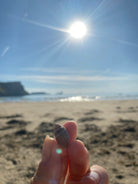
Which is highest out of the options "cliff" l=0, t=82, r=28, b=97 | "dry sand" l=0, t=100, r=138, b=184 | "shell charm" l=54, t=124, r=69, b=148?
"cliff" l=0, t=82, r=28, b=97

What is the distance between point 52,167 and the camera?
89cm

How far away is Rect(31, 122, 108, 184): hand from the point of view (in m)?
0.89

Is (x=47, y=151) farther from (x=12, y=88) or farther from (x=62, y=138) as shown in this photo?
(x=12, y=88)

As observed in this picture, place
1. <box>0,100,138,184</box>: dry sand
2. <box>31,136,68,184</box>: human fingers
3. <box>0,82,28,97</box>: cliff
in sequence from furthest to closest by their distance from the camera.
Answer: <box>0,82,28,97</box>: cliff, <box>0,100,138,184</box>: dry sand, <box>31,136,68,184</box>: human fingers

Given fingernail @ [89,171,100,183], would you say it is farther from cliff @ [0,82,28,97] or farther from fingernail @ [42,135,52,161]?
cliff @ [0,82,28,97]

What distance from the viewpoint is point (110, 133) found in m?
3.33

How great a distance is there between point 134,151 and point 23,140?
2154 millimetres

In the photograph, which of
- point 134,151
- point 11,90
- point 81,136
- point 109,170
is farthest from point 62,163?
point 11,90

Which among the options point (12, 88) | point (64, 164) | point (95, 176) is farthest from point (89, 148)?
point (12, 88)

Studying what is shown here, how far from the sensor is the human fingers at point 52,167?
88 cm

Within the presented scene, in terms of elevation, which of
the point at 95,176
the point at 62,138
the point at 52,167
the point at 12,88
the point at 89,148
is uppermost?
the point at 12,88

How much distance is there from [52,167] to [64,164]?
75 mm

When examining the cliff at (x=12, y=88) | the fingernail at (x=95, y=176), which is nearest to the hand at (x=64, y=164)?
the fingernail at (x=95, y=176)

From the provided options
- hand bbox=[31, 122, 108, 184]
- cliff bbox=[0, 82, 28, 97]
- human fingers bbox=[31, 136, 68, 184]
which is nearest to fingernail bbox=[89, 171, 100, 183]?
hand bbox=[31, 122, 108, 184]
